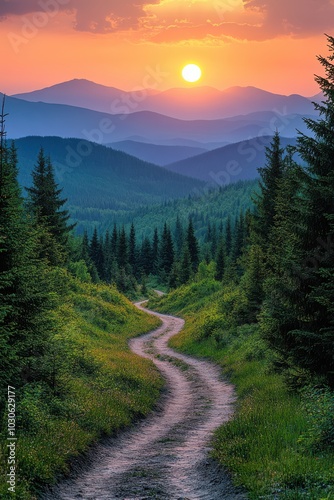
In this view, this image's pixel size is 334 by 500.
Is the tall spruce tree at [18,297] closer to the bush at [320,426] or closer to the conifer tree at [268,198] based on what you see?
the bush at [320,426]

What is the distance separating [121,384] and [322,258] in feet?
29.6

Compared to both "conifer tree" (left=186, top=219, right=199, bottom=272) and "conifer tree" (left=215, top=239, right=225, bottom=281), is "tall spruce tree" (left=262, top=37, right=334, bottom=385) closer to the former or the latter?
"conifer tree" (left=215, top=239, right=225, bottom=281)

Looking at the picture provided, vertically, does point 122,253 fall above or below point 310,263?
above

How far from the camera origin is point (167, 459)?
1139 centimetres

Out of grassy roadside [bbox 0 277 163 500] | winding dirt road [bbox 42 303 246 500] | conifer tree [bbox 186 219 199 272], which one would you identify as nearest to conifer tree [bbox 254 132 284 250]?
grassy roadside [bbox 0 277 163 500]

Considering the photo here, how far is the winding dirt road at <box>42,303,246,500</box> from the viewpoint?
8.95 metres

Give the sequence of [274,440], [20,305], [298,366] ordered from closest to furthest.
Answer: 1. [274,440]
2. [20,305]
3. [298,366]

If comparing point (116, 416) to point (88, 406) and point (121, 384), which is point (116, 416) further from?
point (121, 384)

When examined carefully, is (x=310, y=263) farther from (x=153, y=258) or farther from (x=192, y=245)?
(x=153, y=258)

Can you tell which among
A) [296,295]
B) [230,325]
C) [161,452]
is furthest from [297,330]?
[230,325]

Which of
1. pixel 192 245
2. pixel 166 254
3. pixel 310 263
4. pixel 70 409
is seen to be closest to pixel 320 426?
pixel 310 263

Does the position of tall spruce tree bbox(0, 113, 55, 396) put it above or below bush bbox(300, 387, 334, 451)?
above

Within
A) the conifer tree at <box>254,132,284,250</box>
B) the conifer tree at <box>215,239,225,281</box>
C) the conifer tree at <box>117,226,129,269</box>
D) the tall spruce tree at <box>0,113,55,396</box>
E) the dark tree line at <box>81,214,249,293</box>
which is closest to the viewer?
the tall spruce tree at <box>0,113,55,396</box>

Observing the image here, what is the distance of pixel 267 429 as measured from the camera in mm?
11203
